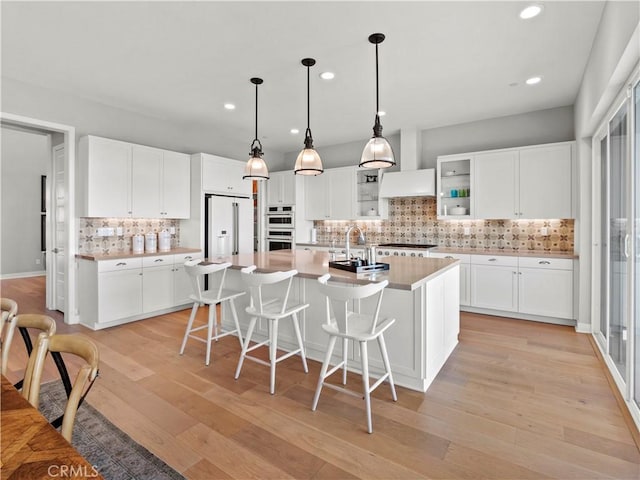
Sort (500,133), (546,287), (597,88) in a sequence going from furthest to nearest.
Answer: (500,133)
(546,287)
(597,88)

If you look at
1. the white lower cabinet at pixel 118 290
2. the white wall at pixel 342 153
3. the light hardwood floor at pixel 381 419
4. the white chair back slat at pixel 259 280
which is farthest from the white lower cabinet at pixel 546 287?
the white lower cabinet at pixel 118 290

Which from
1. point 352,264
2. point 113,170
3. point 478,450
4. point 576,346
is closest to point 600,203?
point 576,346

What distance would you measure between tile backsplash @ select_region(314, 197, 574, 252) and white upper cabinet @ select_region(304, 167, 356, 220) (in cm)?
37

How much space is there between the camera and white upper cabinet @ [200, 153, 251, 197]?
17.2ft

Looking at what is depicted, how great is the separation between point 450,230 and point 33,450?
5492 mm

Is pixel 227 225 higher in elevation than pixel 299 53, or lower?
lower

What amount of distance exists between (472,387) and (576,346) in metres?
1.71

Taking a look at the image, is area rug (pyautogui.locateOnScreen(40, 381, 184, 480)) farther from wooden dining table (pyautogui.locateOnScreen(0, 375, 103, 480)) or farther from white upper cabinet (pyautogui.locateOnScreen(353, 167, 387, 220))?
white upper cabinet (pyautogui.locateOnScreen(353, 167, 387, 220))

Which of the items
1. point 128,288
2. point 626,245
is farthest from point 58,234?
point 626,245

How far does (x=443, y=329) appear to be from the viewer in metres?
3.04

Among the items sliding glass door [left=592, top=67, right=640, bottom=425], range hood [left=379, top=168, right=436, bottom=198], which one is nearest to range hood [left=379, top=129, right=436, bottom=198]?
range hood [left=379, top=168, right=436, bottom=198]

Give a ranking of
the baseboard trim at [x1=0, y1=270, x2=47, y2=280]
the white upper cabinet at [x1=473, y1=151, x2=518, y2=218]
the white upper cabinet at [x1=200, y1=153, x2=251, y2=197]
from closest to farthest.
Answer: the white upper cabinet at [x1=473, y1=151, x2=518, y2=218]
the white upper cabinet at [x1=200, y1=153, x2=251, y2=197]
the baseboard trim at [x1=0, y1=270, x2=47, y2=280]

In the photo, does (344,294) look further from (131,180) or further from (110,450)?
(131,180)

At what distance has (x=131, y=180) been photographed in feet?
15.0
